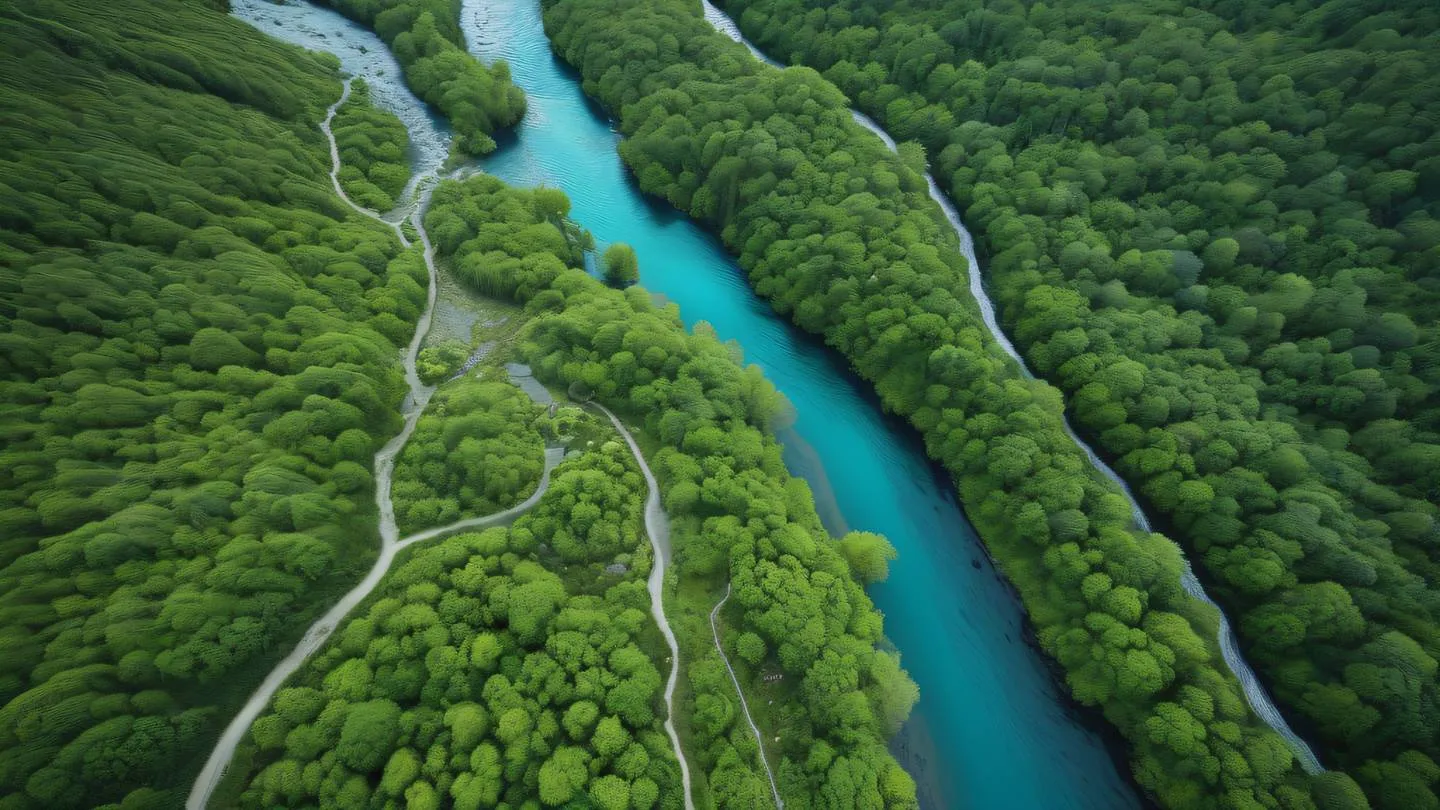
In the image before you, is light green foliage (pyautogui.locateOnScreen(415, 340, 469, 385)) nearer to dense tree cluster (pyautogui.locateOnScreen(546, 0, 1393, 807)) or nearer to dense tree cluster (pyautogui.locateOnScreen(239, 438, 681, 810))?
dense tree cluster (pyautogui.locateOnScreen(239, 438, 681, 810))

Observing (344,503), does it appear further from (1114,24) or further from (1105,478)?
(1114,24)

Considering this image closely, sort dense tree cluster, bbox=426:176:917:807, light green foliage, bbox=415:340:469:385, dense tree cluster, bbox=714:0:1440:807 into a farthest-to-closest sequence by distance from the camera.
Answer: light green foliage, bbox=415:340:469:385, dense tree cluster, bbox=714:0:1440:807, dense tree cluster, bbox=426:176:917:807

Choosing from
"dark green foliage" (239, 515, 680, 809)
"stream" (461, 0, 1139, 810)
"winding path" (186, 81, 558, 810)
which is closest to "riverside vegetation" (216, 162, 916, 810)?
"dark green foliage" (239, 515, 680, 809)

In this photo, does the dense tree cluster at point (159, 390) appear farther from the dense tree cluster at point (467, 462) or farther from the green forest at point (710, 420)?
the dense tree cluster at point (467, 462)

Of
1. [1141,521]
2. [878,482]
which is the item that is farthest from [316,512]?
[1141,521]

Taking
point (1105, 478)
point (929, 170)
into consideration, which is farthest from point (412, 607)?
point (929, 170)

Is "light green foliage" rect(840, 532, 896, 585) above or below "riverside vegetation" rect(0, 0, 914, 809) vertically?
above
